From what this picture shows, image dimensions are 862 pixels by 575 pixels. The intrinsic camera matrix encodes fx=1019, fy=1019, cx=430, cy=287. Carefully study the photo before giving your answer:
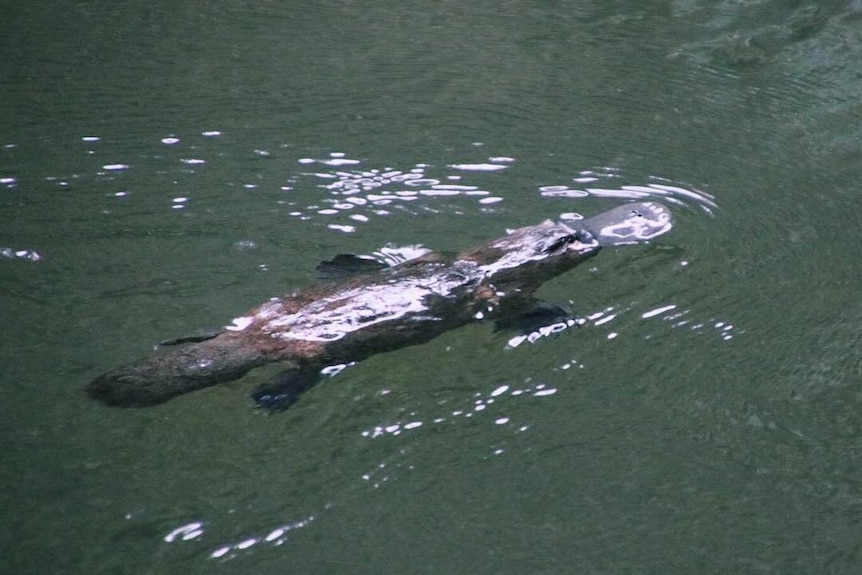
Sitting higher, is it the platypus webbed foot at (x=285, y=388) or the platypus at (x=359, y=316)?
the platypus at (x=359, y=316)

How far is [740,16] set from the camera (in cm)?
472

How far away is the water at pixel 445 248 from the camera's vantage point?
6.99ft

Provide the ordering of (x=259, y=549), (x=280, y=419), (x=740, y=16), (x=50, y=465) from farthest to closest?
(x=740, y=16), (x=280, y=419), (x=50, y=465), (x=259, y=549)

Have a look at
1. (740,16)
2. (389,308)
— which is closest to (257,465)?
(389,308)

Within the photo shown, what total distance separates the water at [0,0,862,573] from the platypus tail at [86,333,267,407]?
58mm

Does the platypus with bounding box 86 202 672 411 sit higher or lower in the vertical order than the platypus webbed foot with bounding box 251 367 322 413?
higher

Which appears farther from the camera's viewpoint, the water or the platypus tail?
the platypus tail

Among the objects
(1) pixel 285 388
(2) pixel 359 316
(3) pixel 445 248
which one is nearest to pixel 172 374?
(1) pixel 285 388

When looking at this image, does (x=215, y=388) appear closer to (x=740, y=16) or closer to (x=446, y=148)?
(x=446, y=148)

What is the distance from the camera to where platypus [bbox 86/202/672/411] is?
7.64ft

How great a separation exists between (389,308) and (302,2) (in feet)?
9.00

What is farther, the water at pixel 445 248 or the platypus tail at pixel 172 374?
the platypus tail at pixel 172 374

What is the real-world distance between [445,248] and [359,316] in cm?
61

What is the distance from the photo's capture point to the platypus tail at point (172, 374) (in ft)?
7.53
